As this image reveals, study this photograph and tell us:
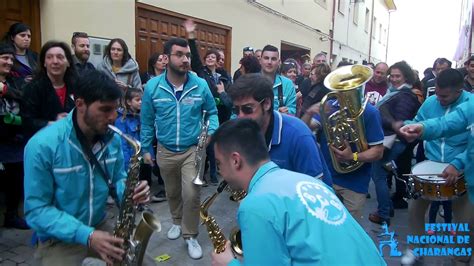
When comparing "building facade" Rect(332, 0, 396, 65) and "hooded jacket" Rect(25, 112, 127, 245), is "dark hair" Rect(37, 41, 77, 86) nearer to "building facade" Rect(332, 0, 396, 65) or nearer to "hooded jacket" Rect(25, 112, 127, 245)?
"hooded jacket" Rect(25, 112, 127, 245)

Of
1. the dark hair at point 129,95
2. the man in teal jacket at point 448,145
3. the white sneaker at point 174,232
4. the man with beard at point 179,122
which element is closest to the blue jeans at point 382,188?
the man in teal jacket at point 448,145

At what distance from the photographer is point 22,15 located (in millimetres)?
5273

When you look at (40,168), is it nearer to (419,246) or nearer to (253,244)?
(253,244)

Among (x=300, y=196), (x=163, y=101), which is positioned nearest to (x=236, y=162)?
(x=300, y=196)

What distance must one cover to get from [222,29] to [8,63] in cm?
625

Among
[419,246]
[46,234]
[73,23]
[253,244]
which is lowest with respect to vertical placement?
[419,246]

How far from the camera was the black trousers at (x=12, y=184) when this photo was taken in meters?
4.38

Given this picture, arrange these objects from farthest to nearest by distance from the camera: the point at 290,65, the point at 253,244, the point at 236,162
Result: the point at 290,65 → the point at 236,162 → the point at 253,244

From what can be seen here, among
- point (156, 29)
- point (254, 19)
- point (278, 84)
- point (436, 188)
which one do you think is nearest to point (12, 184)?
point (278, 84)

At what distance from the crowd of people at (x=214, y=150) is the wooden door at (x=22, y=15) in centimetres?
82

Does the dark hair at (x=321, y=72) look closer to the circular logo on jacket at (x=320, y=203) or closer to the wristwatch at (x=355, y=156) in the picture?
the wristwatch at (x=355, y=156)

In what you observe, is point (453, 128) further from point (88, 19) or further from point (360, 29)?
point (360, 29)

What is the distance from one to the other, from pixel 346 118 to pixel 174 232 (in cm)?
227

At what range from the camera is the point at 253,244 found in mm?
1462
